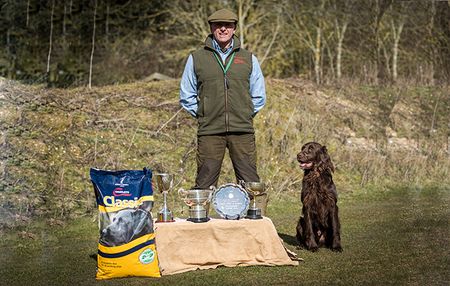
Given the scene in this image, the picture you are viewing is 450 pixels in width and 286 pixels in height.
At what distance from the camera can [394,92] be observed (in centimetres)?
1580

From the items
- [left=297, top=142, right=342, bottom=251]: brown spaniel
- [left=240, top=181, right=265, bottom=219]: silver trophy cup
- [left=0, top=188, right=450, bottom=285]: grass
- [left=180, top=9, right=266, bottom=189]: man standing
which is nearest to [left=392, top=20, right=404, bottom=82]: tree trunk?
[left=0, top=188, right=450, bottom=285]: grass

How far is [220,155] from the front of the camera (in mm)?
6379

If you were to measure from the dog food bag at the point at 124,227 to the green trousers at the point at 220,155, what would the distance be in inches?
33.6

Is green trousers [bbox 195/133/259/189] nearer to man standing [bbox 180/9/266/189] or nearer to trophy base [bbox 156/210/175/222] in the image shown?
man standing [bbox 180/9/266/189]

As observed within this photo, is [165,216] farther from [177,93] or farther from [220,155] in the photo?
[177,93]

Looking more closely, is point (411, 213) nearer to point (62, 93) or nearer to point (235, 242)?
point (235, 242)

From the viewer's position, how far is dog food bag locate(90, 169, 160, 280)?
18.0ft

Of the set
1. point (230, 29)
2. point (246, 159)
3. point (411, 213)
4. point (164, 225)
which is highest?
point (230, 29)

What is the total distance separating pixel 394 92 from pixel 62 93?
23.4ft

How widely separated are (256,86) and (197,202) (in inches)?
48.6

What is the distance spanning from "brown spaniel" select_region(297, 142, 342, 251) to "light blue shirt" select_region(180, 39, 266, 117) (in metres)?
0.63

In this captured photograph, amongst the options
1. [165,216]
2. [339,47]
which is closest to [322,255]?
[165,216]

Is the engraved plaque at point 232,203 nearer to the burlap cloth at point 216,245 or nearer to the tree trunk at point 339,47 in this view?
the burlap cloth at point 216,245

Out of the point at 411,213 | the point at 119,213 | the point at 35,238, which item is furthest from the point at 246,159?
the point at 411,213
